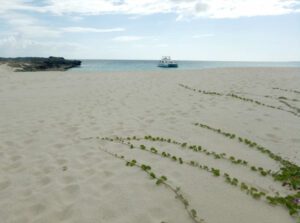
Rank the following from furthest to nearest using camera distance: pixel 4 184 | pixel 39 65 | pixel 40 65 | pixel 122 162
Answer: pixel 40 65 → pixel 39 65 → pixel 122 162 → pixel 4 184

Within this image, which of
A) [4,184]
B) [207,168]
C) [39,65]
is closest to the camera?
[4,184]

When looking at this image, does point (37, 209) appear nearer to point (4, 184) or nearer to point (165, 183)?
point (4, 184)

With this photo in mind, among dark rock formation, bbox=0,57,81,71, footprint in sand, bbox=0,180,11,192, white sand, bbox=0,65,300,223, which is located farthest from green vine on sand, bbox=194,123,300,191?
dark rock formation, bbox=0,57,81,71

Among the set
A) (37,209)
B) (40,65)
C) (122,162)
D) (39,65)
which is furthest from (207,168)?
(40,65)

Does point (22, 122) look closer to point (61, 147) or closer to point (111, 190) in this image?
point (61, 147)

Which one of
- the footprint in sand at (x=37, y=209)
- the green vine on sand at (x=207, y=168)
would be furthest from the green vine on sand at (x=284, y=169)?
the footprint in sand at (x=37, y=209)

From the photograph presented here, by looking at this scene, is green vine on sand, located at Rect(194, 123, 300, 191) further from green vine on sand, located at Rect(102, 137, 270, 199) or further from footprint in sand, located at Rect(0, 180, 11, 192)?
footprint in sand, located at Rect(0, 180, 11, 192)

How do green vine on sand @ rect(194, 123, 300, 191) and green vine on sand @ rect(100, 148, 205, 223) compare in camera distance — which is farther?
green vine on sand @ rect(194, 123, 300, 191)

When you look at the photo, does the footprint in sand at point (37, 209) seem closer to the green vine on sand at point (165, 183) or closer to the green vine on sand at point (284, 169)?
the green vine on sand at point (165, 183)
